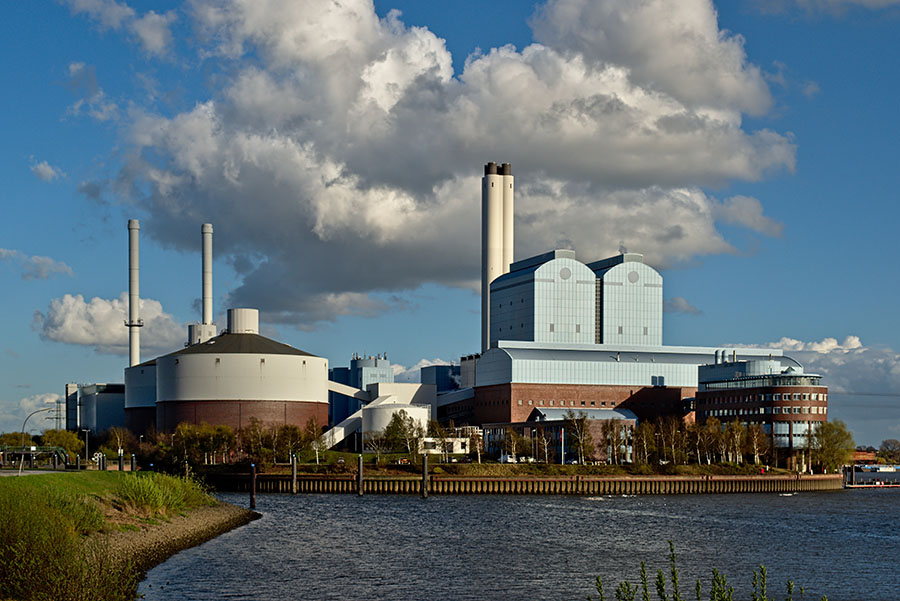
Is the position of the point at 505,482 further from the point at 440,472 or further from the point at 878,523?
the point at 878,523

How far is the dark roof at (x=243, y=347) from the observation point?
7318 inches

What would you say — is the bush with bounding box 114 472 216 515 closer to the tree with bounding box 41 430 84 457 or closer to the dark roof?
the dark roof

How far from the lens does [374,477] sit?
134m

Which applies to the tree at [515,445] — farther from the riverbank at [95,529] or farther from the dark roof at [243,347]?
the riverbank at [95,529]

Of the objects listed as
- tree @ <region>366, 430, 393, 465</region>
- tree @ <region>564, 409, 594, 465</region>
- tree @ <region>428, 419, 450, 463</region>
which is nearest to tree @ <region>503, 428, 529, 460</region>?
tree @ <region>564, 409, 594, 465</region>

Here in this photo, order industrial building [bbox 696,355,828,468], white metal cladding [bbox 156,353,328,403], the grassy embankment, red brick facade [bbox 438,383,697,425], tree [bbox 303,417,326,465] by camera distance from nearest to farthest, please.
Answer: the grassy embankment, industrial building [bbox 696,355,828,468], tree [bbox 303,417,326,465], white metal cladding [bbox 156,353,328,403], red brick facade [bbox 438,383,697,425]

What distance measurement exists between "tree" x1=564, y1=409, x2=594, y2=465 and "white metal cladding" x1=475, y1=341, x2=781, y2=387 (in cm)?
2693

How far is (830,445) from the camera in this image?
516ft

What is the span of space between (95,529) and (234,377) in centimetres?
13004

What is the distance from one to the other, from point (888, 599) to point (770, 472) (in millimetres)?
100392

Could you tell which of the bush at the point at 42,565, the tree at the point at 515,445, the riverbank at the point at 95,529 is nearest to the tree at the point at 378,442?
the tree at the point at 515,445

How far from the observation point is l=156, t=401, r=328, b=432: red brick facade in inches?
7136

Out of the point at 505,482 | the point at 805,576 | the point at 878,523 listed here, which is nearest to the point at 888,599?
the point at 805,576

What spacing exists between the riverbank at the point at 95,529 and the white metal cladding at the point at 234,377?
9198cm
